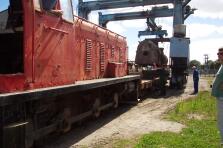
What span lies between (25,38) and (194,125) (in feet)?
19.4

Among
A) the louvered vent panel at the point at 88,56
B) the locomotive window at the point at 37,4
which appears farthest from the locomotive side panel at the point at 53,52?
the louvered vent panel at the point at 88,56

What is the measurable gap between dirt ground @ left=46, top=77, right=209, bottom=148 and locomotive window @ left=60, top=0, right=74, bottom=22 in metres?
2.64

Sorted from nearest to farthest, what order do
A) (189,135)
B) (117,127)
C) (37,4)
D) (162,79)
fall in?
(37,4) → (189,135) → (117,127) → (162,79)

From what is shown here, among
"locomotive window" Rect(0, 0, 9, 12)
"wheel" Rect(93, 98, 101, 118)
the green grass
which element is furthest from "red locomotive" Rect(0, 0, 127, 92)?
"wheel" Rect(93, 98, 101, 118)

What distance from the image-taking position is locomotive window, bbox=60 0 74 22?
805 cm

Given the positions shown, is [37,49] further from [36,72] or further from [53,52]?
[53,52]

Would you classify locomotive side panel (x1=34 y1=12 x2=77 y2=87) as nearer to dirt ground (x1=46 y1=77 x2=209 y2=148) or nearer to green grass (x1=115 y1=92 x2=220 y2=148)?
dirt ground (x1=46 y1=77 x2=209 y2=148)

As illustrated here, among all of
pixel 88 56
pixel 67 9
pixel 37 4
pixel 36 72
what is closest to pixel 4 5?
pixel 37 4

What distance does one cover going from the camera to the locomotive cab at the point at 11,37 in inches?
262

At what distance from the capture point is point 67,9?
8.31 meters

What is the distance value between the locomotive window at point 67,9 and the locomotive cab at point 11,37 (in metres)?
1.35

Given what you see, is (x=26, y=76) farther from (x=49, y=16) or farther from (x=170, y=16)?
(x=170, y=16)

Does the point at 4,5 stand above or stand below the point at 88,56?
above

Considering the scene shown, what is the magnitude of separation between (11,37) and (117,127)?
4.41 meters
